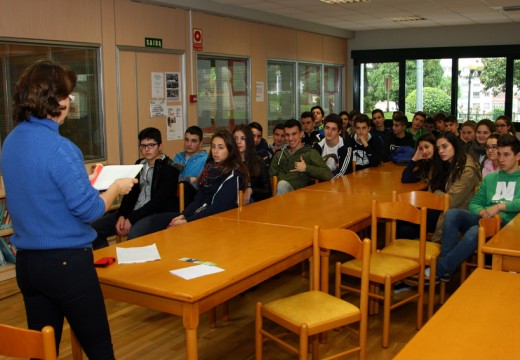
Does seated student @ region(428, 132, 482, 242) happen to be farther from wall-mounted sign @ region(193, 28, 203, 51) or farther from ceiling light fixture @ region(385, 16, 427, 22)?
ceiling light fixture @ region(385, 16, 427, 22)

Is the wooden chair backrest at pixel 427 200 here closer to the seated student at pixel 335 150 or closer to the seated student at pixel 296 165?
the seated student at pixel 296 165

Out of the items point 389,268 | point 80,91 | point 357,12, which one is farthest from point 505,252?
point 357,12

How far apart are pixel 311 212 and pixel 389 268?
686 millimetres

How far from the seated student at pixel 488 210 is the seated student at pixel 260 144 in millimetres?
2456

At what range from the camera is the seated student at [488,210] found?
3.90m

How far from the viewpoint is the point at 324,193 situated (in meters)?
4.73

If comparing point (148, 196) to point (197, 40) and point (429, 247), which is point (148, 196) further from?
point (197, 40)

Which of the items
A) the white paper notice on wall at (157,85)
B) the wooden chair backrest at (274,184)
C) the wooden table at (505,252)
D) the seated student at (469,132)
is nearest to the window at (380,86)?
the seated student at (469,132)

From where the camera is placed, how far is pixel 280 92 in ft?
31.1

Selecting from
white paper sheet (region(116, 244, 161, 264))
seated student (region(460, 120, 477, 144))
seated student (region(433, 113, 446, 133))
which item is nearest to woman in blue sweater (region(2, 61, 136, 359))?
white paper sheet (region(116, 244, 161, 264))

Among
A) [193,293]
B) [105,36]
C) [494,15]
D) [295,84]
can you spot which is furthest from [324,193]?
[494,15]

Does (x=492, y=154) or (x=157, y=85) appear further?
(x=157, y=85)

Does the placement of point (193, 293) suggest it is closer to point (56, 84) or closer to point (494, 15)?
point (56, 84)

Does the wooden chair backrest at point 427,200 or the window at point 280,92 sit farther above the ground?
the window at point 280,92
